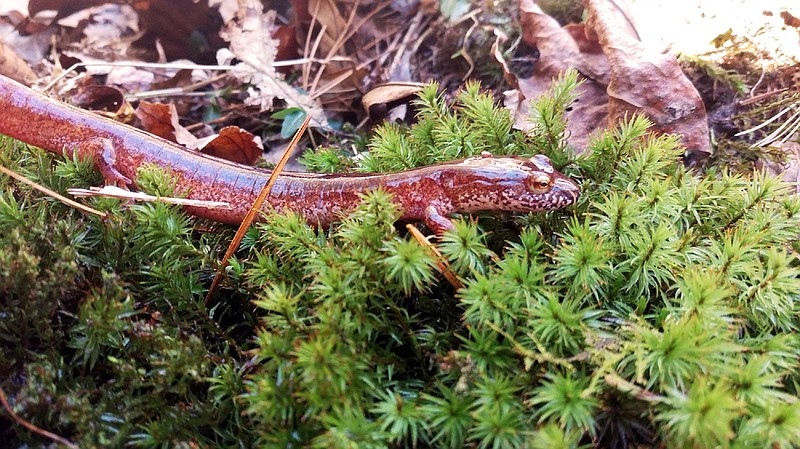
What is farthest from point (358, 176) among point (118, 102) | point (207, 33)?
point (207, 33)

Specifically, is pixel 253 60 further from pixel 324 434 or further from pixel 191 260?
pixel 324 434

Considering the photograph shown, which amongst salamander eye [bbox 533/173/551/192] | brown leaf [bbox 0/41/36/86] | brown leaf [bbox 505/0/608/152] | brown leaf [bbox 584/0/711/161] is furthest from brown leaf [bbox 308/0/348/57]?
salamander eye [bbox 533/173/551/192]

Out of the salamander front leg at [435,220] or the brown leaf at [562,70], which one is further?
the brown leaf at [562,70]

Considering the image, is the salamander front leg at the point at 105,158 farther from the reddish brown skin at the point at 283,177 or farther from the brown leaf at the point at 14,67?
the brown leaf at the point at 14,67

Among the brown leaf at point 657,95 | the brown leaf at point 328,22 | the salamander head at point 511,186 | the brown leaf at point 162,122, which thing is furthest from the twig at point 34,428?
the brown leaf at point 328,22

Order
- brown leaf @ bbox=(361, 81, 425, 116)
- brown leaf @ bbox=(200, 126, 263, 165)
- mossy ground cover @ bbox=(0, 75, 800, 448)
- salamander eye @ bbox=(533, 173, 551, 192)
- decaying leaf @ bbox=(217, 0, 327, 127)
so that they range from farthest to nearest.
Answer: decaying leaf @ bbox=(217, 0, 327, 127) < brown leaf @ bbox=(361, 81, 425, 116) < brown leaf @ bbox=(200, 126, 263, 165) < salamander eye @ bbox=(533, 173, 551, 192) < mossy ground cover @ bbox=(0, 75, 800, 448)

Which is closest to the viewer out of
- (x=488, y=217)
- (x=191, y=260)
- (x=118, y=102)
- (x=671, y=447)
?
(x=671, y=447)

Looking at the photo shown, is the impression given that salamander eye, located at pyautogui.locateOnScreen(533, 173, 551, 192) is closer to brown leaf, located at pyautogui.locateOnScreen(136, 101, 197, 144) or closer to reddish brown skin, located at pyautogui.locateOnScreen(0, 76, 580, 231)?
reddish brown skin, located at pyautogui.locateOnScreen(0, 76, 580, 231)
